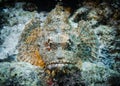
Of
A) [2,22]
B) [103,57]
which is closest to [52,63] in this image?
[103,57]

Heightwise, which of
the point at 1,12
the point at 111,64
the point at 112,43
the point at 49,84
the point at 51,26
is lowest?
the point at 49,84

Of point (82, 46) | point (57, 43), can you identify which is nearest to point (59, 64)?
point (57, 43)

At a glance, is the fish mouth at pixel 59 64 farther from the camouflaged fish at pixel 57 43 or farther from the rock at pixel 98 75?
the rock at pixel 98 75

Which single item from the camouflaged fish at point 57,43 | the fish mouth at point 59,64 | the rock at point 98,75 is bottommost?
the rock at point 98,75

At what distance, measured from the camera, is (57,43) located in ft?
14.2

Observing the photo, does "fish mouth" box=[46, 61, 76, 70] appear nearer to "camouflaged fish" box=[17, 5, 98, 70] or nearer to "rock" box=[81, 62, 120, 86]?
"camouflaged fish" box=[17, 5, 98, 70]

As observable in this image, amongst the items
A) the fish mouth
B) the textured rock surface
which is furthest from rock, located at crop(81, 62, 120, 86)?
the fish mouth

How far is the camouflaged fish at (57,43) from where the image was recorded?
417cm

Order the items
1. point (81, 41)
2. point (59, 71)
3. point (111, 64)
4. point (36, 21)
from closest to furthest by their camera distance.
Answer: point (59, 71) → point (111, 64) → point (81, 41) → point (36, 21)

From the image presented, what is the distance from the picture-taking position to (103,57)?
450cm

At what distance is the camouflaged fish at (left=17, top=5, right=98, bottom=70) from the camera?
417 cm

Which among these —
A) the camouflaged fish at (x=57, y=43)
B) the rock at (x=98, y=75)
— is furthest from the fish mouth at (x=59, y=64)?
the rock at (x=98, y=75)

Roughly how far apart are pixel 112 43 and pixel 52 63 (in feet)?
3.86

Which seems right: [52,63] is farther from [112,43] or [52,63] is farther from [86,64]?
[112,43]
